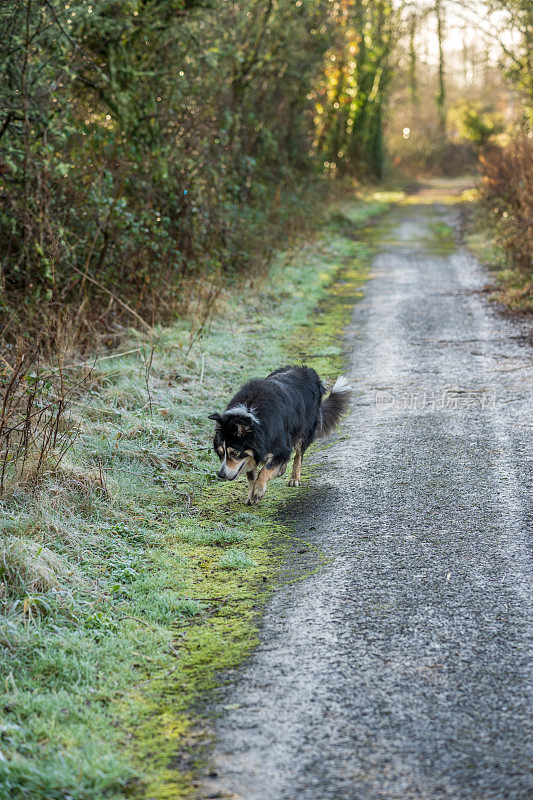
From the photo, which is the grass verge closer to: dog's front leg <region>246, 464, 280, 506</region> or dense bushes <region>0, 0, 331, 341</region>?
dog's front leg <region>246, 464, 280, 506</region>

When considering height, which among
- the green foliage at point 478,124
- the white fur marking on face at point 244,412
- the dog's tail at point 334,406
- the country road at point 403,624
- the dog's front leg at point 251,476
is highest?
the green foliage at point 478,124

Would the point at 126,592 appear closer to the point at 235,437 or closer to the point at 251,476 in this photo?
the point at 235,437

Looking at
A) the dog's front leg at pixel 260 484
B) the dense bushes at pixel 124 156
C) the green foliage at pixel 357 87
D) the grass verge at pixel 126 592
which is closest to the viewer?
the grass verge at pixel 126 592

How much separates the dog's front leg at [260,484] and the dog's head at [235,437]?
27cm

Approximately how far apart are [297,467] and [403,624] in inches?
101

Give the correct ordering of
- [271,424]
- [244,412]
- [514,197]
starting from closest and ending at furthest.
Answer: [244,412] < [271,424] < [514,197]

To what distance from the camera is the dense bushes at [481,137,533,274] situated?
47.3 feet

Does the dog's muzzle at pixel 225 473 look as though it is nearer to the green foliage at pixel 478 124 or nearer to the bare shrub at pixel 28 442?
the bare shrub at pixel 28 442

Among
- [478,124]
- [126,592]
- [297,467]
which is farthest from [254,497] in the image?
[478,124]

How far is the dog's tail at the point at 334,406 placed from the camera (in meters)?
7.29

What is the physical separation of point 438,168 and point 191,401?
Result: 4084 cm

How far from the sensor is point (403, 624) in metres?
4.36

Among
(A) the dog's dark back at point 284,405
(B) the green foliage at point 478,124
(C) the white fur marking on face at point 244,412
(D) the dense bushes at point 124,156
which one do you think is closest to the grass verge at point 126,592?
(A) the dog's dark back at point 284,405

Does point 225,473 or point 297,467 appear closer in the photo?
point 225,473
